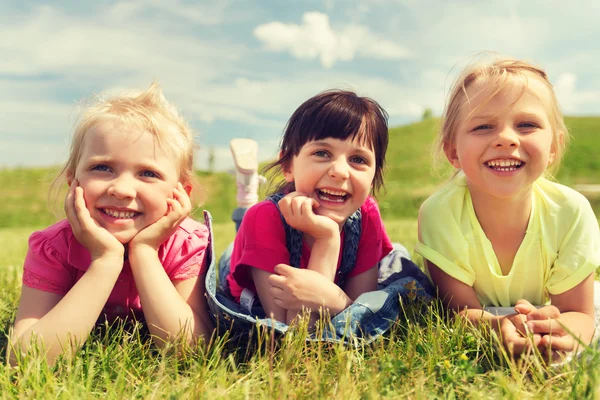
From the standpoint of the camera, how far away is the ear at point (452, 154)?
2.98m

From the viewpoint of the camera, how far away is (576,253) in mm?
2723

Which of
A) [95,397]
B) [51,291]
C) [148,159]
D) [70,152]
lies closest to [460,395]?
[95,397]

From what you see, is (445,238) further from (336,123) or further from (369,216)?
(336,123)

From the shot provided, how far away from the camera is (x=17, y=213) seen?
1753 cm

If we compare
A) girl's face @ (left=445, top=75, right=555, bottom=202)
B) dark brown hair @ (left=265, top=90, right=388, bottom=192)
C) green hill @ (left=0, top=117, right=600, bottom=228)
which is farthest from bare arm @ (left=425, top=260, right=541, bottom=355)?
green hill @ (left=0, top=117, right=600, bottom=228)

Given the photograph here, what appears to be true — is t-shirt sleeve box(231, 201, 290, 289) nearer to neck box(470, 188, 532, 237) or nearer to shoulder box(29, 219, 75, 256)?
shoulder box(29, 219, 75, 256)

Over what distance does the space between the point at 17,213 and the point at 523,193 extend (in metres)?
18.3

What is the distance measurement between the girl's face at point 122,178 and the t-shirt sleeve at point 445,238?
1.46 metres

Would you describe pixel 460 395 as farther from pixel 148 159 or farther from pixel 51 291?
pixel 51 291

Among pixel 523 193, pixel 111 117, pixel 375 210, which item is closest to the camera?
pixel 111 117

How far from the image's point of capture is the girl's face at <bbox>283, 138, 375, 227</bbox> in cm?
259

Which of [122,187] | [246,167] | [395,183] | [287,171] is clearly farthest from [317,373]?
[395,183]

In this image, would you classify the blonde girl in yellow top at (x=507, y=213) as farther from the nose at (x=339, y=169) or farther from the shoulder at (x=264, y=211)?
the shoulder at (x=264, y=211)

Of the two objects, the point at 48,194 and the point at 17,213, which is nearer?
the point at 48,194
